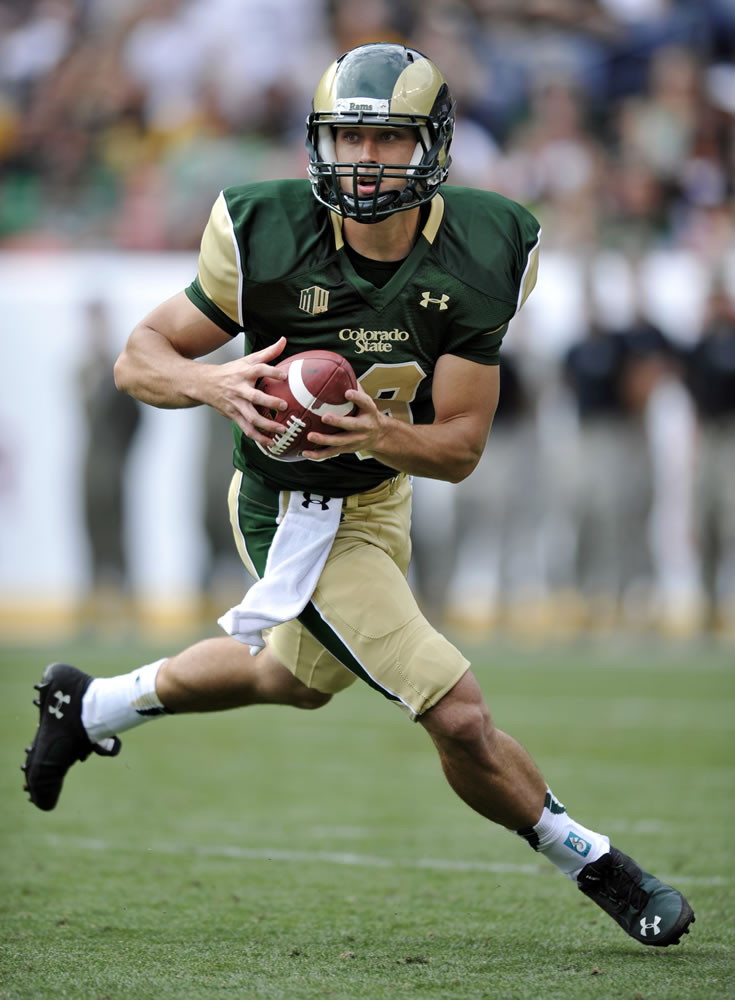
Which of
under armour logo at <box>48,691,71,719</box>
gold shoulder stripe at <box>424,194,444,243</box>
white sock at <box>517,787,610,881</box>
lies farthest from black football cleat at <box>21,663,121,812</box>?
gold shoulder stripe at <box>424,194,444,243</box>

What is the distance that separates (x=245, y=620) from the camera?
341cm

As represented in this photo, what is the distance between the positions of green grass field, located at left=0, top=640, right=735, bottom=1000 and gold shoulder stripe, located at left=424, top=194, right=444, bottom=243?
5.11 ft

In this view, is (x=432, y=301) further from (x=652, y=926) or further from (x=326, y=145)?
(x=652, y=926)

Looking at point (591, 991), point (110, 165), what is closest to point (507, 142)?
Answer: point (110, 165)

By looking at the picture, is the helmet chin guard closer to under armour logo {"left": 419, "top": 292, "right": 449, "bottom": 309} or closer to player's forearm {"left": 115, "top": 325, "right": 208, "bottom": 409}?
under armour logo {"left": 419, "top": 292, "right": 449, "bottom": 309}

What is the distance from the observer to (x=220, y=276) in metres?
3.32

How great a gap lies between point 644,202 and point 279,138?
2992mm

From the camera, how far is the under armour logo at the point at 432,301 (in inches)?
132

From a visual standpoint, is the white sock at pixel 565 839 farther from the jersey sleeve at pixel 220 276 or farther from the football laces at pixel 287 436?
the jersey sleeve at pixel 220 276

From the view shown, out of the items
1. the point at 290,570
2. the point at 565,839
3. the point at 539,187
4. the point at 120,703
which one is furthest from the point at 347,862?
the point at 539,187

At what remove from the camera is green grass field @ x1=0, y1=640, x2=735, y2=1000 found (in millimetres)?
3010

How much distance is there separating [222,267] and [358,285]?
0.98 feet

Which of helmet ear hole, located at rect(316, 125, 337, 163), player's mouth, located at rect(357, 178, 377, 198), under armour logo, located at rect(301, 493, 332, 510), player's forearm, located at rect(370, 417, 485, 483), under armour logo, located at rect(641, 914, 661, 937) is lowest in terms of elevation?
under armour logo, located at rect(641, 914, 661, 937)

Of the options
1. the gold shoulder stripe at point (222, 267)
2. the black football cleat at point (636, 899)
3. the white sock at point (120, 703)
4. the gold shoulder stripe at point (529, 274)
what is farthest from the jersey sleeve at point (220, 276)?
the black football cleat at point (636, 899)
